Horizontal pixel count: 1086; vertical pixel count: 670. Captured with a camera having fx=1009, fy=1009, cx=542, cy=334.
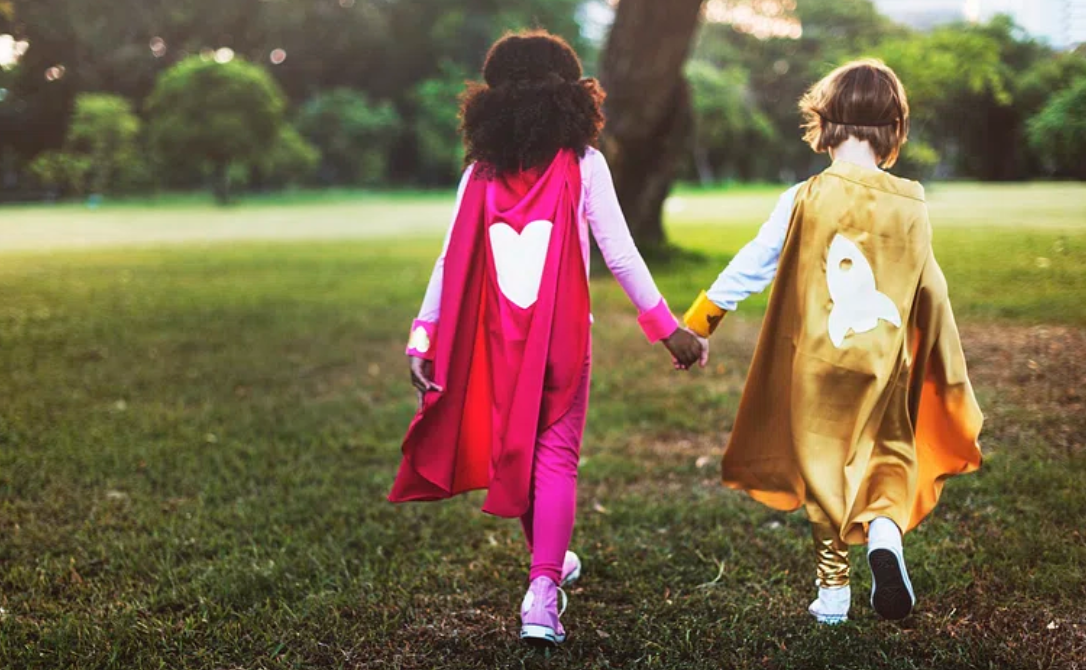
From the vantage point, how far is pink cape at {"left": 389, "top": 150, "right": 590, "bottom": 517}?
324 centimetres

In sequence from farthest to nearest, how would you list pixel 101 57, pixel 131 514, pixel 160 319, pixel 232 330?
pixel 101 57, pixel 160 319, pixel 232 330, pixel 131 514

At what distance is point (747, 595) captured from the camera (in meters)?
3.62

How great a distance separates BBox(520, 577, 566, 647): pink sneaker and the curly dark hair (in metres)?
1.35

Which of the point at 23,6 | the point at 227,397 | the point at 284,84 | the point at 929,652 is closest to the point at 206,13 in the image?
the point at 284,84

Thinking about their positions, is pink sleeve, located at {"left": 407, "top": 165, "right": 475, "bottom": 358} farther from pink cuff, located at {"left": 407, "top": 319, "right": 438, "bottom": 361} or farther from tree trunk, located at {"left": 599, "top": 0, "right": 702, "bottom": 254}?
tree trunk, located at {"left": 599, "top": 0, "right": 702, "bottom": 254}

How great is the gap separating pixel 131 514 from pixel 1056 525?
3.97m

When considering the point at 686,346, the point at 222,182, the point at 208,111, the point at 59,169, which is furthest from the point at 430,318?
the point at 222,182

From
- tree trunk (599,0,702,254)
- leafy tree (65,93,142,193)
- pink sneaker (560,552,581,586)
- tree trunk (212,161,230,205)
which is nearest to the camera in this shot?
pink sneaker (560,552,581,586)

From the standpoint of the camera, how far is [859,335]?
3.09 m

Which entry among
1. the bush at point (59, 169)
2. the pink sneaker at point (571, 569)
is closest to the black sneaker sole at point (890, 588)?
the pink sneaker at point (571, 569)

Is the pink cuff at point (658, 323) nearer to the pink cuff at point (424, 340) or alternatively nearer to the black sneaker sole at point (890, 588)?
the pink cuff at point (424, 340)

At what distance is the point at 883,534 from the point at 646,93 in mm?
9507

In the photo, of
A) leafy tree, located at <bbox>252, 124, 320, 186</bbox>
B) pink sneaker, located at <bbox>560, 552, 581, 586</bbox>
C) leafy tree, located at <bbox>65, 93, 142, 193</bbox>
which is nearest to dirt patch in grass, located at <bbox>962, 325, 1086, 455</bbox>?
pink sneaker, located at <bbox>560, 552, 581, 586</bbox>

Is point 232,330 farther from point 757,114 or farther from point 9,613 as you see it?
point 757,114
